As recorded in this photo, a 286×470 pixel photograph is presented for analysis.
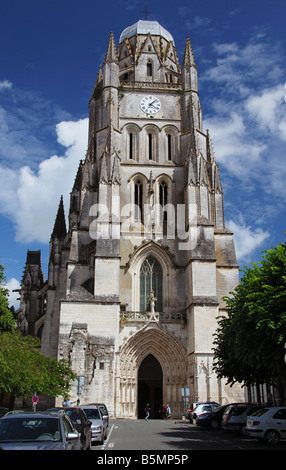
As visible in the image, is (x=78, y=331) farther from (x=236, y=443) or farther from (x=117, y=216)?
(x=236, y=443)

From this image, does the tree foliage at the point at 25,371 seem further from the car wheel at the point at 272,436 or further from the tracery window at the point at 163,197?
the tracery window at the point at 163,197

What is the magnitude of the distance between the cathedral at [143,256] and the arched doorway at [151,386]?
6 cm

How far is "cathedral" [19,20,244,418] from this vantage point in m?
28.0

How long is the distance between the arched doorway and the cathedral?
0.20ft

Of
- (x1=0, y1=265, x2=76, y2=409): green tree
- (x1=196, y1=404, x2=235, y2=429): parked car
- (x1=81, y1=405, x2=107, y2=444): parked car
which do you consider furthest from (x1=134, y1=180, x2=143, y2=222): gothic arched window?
(x1=81, y1=405, x2=107, y2=444): parked car

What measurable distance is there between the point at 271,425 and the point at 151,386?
58.2ft

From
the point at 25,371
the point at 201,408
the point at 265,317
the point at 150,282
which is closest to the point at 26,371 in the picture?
the point at 25,371

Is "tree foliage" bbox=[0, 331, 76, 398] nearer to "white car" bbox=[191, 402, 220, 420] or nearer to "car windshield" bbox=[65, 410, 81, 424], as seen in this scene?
"white car" bbox=[191, 402, 220, 420]

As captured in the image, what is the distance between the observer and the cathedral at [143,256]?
91.8 feet

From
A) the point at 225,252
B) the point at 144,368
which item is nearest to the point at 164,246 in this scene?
the point at 225,252

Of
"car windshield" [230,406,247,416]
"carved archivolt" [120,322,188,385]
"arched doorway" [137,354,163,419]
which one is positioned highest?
"carved archivolt" [120,322,188,385]

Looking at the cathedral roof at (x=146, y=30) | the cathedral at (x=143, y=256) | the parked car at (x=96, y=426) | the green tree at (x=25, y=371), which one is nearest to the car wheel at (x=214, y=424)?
the cathedral at (x=143, y=256)

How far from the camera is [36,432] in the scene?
748cm

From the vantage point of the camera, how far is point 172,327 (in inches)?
1185
